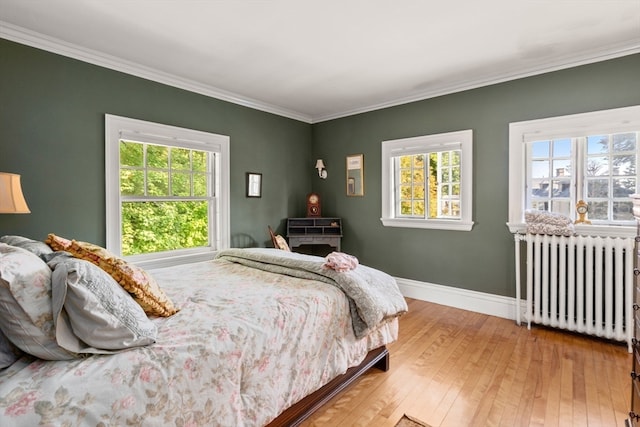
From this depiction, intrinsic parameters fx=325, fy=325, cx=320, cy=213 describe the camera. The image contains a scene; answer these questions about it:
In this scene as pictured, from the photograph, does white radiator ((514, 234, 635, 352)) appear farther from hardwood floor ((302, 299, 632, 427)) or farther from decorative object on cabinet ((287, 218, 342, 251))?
decorative object on cabinet ((287, 218, 342, 251))

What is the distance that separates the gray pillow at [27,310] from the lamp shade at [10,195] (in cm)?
124

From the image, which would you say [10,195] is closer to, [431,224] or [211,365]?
[211,365]

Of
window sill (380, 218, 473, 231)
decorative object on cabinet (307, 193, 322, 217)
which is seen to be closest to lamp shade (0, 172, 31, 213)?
decorative object on cabinet (307, 193, 322, 217)

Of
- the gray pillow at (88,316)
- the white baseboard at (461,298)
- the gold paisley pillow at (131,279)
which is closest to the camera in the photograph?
the gray pillow at (88,316)

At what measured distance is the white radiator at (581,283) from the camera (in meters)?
2.62

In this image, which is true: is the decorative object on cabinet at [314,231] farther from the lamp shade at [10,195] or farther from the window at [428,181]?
the lamp shade at [10,195]

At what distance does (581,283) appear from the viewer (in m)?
2.75

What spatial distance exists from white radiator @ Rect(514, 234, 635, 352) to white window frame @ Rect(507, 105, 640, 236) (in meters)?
0.15

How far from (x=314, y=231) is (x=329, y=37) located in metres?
2.58

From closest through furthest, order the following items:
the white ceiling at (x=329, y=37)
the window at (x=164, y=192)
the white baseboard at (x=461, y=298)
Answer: the white ceiling at (x=329, y=37), the window at (x=164, y=192), the white baseboard at (x=461, y=298)

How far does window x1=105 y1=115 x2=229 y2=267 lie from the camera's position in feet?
9.87

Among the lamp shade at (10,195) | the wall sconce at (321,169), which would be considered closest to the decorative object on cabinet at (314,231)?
the wall sconce at (321,169)

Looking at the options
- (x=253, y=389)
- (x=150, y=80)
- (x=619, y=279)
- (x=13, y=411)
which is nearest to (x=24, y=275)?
(x=13, y=411)

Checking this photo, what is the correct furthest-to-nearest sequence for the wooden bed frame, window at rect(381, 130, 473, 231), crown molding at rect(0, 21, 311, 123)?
window at rect(381, 130, 473, 231)
crown molding at rect(0, 21, 311, 123)
the wooden bed frame
